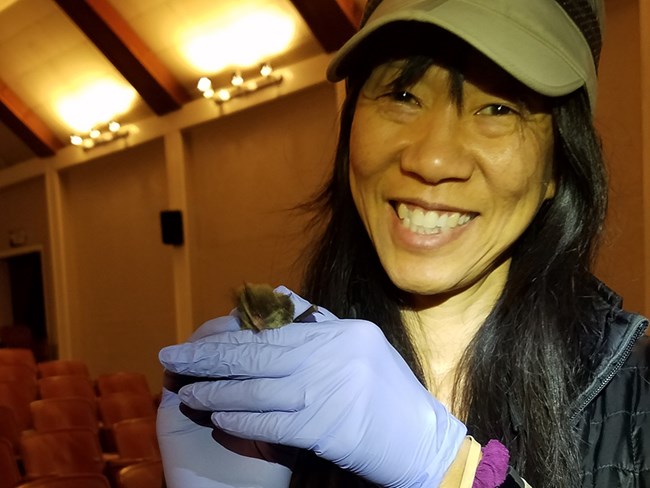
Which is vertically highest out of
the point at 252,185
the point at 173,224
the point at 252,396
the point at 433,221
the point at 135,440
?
the point at 252,185

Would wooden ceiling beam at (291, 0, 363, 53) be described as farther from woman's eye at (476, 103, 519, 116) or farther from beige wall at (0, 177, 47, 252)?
beige wall at (0, 177, 47, 252)

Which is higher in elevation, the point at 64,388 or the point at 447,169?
the point at 447,169

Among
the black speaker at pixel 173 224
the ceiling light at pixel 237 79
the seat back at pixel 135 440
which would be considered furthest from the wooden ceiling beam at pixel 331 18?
the seat back at pixel 135 440

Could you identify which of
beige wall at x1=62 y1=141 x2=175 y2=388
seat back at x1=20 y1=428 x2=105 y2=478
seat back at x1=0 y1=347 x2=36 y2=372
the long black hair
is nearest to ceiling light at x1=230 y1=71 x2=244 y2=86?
beige wall at x1=62 y1=141 x2=175 y2=388

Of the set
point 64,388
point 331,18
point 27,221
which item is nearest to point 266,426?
point 331,18

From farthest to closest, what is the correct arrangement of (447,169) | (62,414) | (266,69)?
(266,69) < (62,414) < (447,169)

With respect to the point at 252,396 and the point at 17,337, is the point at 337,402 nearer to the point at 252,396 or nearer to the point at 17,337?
the point at 252,396

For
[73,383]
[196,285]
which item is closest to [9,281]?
[196,285]

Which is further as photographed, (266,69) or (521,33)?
(266,69)
